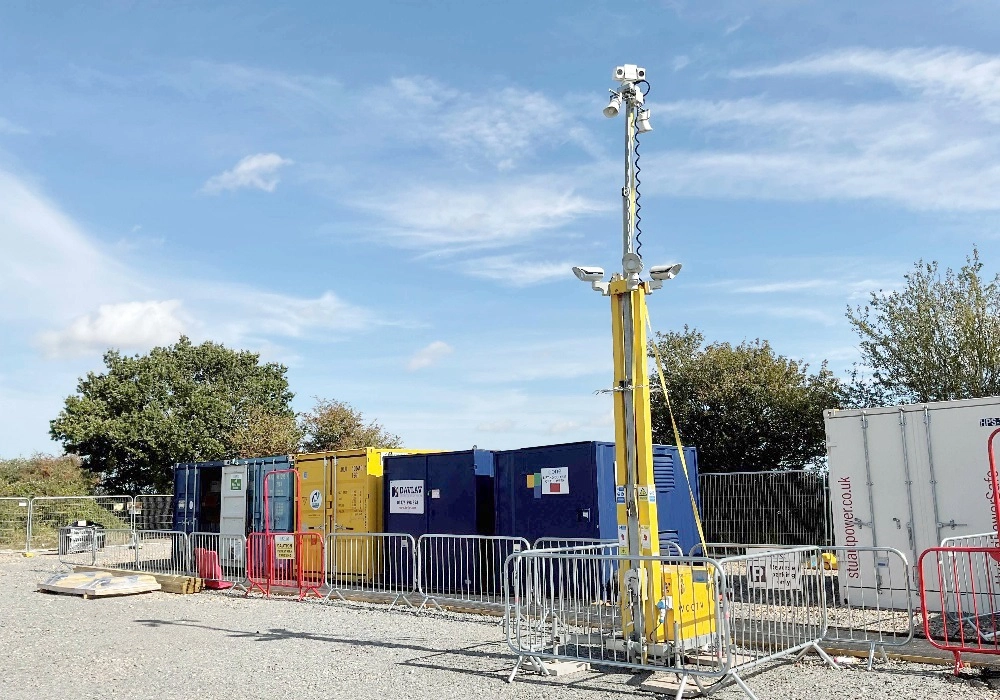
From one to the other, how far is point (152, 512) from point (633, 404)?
2336cm

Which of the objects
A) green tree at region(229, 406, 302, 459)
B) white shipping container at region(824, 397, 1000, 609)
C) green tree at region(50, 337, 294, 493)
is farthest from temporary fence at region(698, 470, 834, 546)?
green tree at region(50, 337, 294, 493)

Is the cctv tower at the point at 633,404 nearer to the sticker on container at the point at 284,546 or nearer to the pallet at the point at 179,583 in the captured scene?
the sticker on container at the point at 284,546

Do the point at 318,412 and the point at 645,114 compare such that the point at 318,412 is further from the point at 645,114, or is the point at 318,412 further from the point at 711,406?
the point at 645,114

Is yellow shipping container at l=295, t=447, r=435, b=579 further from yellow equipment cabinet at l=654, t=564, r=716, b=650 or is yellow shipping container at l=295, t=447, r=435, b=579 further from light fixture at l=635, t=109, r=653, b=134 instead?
light fixture at l=635, t=109, r=653, b=134

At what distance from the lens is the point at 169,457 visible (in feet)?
139

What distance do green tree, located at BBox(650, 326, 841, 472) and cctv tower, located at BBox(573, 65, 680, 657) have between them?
16044 mm

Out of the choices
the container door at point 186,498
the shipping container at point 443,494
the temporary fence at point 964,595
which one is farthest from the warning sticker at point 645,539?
the container door at point 186,498

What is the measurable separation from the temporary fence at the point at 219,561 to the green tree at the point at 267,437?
1874 cm

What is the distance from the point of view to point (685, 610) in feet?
27.6

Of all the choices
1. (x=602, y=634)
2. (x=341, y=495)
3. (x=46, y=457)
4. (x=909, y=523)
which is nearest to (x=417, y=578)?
(x=341, y=495)

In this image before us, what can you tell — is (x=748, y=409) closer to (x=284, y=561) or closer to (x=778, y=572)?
(x=284, y=561)

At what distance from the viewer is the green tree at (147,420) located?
41656mm

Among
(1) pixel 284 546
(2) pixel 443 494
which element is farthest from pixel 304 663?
(1) pixel 284 546

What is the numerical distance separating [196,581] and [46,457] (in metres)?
41.3
